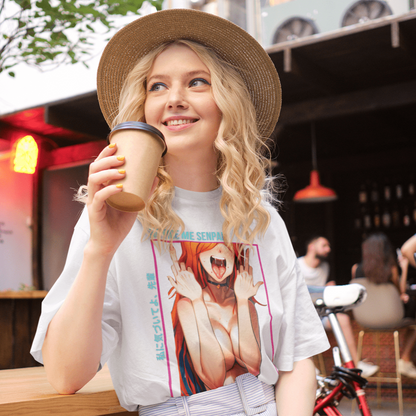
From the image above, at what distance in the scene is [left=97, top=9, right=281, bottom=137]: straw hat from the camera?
123 cm

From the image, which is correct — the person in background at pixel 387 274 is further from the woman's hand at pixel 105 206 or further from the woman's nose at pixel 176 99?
the woman's hand at pixel 105 206

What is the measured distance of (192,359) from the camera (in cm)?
104

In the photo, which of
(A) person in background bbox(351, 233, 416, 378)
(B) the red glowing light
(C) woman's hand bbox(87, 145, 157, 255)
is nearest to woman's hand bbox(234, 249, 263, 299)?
(C) woman's hand bbox(87, 145, 157, 255)

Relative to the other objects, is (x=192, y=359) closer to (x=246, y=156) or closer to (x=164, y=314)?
(x=164, y=314)

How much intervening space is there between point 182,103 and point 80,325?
55cm

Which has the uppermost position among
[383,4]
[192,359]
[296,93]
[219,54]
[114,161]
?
[383,4]

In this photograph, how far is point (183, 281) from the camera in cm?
110

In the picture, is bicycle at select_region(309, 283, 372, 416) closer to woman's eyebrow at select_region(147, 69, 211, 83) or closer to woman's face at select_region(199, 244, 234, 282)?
woman's face at select_region(199, 244, 234, 282)

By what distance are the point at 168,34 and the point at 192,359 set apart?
81 centimetres

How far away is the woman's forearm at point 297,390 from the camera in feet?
3.68

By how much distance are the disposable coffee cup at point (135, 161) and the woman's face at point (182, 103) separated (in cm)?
26

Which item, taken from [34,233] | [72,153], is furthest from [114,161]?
[34,233]

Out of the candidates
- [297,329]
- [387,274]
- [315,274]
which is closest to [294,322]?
[297,329]

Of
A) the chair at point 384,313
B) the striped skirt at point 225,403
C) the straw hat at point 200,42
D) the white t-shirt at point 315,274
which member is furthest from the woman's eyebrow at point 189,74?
the white t-shirt at point 315,274
